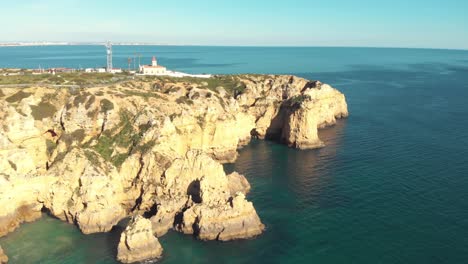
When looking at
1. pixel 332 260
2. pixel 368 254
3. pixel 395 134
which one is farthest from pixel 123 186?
pixel 395 134

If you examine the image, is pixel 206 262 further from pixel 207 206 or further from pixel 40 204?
pixel 40 204

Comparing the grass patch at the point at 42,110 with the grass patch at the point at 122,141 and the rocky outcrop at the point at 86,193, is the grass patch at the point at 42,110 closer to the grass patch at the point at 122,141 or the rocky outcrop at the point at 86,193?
the grass patch at the point at 122,141

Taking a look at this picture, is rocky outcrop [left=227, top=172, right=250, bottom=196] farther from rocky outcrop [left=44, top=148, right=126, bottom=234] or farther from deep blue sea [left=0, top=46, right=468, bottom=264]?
rocky outcrop [left=44, top=148, right=126, bottom=234]

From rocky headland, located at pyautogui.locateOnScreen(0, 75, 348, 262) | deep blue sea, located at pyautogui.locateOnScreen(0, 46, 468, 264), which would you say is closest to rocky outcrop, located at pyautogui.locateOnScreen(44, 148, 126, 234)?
rocky headland, located at pyautogui.locateOnScreen(0, 75, 348, 262)

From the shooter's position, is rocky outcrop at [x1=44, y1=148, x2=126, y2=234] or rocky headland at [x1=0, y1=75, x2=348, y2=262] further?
rocky outcrop at [x1=44, y1=148, x2=126, y2=234]

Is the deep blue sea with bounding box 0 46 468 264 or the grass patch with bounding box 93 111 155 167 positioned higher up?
the grass patch with bounding box 93 111 155 167

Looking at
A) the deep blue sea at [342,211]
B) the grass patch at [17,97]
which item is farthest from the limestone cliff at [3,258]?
the grass patch at [17,97]

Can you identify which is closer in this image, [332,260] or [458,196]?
[332,260]

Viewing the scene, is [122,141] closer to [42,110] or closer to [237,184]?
[42,110]
